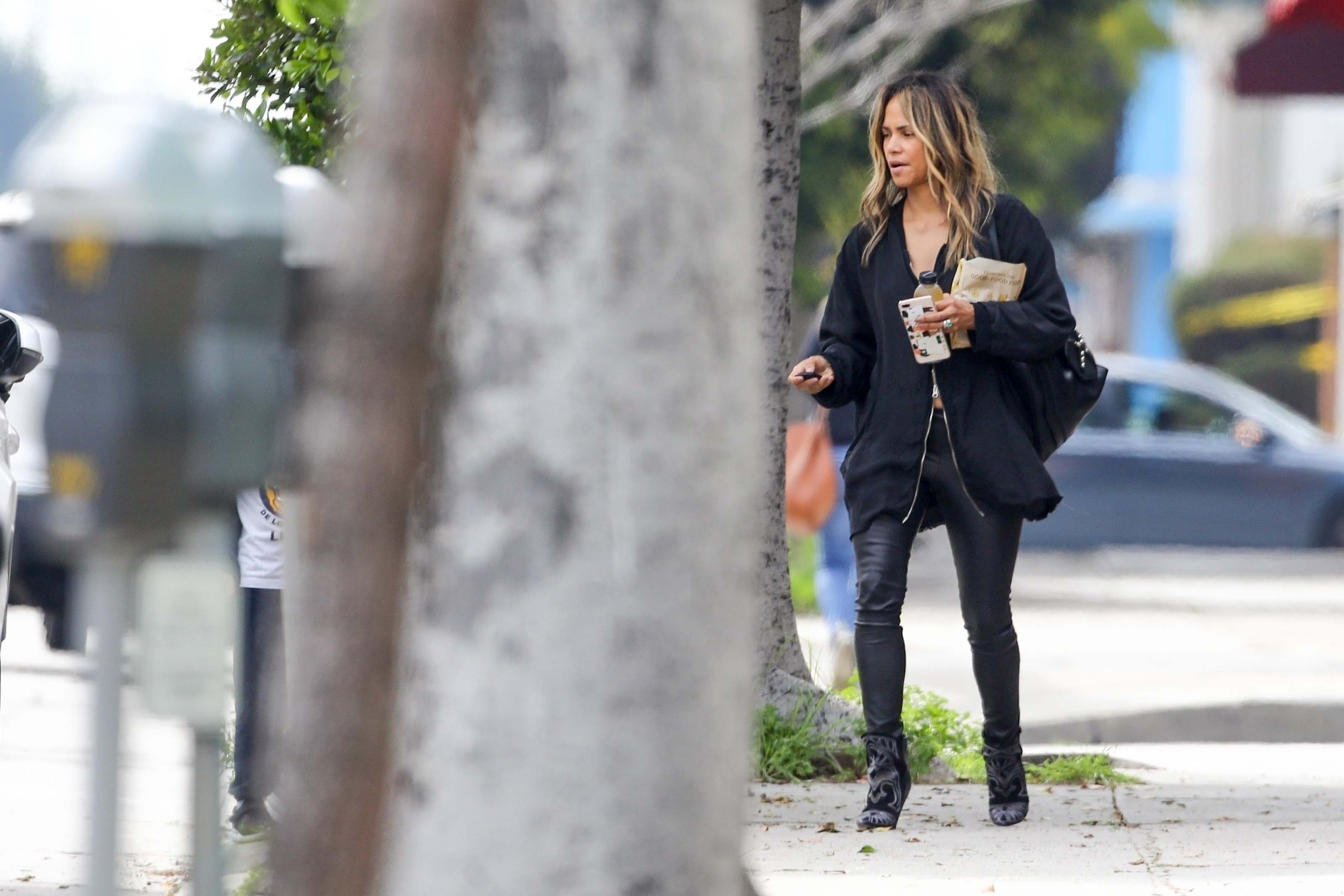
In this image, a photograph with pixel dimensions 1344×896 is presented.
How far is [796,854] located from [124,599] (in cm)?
258

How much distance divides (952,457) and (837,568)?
3587mm

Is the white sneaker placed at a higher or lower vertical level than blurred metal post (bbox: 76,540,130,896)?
lower

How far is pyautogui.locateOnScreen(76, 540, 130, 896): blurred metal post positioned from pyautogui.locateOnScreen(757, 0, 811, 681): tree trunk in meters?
3.63

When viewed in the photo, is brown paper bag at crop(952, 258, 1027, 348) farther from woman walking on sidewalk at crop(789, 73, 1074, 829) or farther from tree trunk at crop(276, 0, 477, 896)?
tree trunk at crop(276, 0, 477, 896)

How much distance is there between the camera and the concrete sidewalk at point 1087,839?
4363 millimetres

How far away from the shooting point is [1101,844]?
4.87 meters

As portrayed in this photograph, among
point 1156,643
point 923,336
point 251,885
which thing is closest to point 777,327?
point 923,336

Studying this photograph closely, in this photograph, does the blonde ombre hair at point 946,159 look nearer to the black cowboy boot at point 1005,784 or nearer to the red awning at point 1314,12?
the black cowboy boot at point 1005,784

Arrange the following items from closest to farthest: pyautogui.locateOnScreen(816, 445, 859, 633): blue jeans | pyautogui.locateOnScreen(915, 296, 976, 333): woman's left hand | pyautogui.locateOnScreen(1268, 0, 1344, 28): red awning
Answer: pyautogui.locateOnScreen(915, 296, 976, 333): woman's left hand, pyautogui.locateOnScreen(816, 445, 859, 633): blue jeans, pyautogui.locateOnScreen(1268, 0, 1344, 28): red awning

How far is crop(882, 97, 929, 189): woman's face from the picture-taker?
4930 millimetres

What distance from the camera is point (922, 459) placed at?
4.86 meters

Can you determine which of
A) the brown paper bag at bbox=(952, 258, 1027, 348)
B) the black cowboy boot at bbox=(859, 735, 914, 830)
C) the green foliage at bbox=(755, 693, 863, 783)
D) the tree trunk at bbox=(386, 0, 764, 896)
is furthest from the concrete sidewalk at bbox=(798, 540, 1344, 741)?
the tree trunk at bbox=(386, 0, 764, 896)

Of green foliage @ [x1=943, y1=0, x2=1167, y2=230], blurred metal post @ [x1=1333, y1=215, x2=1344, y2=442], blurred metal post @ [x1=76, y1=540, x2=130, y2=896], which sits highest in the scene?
green foliage @ [x1=943, y1=0, x2=1167, y2=230]

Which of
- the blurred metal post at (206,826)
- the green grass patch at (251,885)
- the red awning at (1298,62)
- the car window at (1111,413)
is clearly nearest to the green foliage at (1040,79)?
the red awning at (1298,62)
